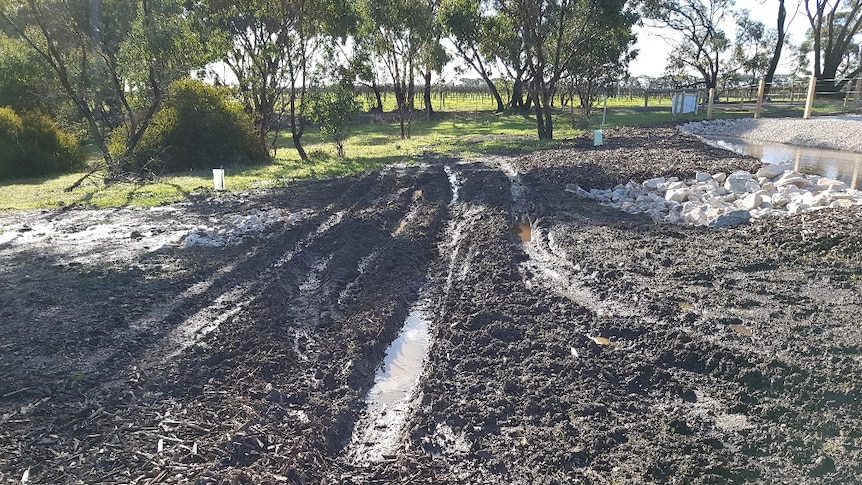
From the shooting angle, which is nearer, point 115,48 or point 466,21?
point 115,48

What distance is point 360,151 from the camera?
23672 mm

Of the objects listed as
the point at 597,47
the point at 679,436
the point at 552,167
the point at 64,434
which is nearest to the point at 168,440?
the point at 64,434

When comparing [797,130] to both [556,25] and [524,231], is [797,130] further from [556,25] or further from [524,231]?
[524,231]

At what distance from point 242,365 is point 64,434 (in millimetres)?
1475

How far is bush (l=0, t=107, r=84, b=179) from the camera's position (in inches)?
765

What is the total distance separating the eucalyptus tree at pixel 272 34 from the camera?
18734 mm

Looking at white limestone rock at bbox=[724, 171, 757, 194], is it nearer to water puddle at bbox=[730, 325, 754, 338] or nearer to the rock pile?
the rock pile

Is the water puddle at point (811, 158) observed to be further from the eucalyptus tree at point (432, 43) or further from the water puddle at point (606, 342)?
the eucalyptus tree at point (432, 43)

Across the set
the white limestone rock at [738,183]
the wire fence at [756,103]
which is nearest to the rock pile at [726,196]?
the white limestone rock at [738,183]

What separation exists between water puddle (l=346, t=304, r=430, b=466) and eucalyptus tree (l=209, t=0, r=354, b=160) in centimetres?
1525

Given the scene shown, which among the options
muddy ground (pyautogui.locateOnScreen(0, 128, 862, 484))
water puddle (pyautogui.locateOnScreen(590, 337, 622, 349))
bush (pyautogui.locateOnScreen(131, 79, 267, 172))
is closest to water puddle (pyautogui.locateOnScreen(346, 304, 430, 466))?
muddy ground (pyautogui.locateOnScreen(0, 128, 862, 484))

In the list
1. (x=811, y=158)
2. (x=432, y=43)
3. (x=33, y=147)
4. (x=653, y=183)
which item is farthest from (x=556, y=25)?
(x=33, y=147)

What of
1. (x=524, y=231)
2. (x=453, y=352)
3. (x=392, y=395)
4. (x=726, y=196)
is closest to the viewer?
(x=392, y=395)

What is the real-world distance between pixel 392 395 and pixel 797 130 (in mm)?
24245
